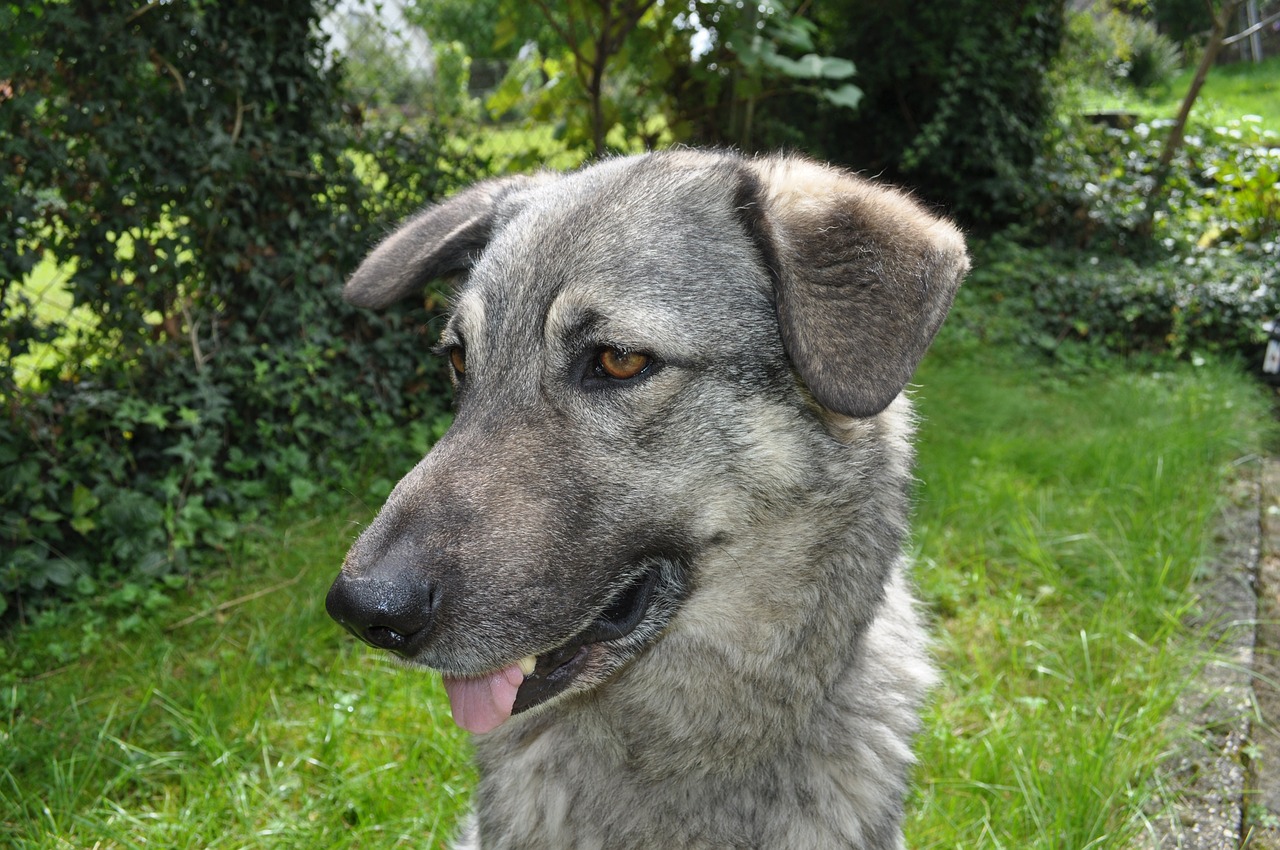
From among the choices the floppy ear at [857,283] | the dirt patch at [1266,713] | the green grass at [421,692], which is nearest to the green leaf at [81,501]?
the green grass at [421,692]

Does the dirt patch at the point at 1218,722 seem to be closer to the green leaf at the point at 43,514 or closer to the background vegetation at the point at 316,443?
the background vegetation at the point at 316,443

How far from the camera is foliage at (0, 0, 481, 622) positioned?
3803 mm

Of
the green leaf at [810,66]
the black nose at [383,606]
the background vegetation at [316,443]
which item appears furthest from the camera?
the green leaf at [810,66]

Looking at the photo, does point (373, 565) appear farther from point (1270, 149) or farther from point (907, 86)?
point (1270, 149)

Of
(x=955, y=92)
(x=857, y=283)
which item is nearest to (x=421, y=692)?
(x=857, y=283)

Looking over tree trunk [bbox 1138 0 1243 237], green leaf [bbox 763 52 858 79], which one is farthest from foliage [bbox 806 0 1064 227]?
green leaf [bbox 763 52 858 79]

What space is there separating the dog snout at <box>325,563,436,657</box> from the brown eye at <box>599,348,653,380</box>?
57 centimetres

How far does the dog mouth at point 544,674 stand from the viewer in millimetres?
1966

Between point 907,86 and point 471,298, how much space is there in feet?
26.8

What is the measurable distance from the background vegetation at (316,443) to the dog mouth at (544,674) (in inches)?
44.3

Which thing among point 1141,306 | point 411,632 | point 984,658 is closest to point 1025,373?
point 1141,306

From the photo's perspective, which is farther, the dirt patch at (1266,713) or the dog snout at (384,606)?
the dirt patch at (1266,713)

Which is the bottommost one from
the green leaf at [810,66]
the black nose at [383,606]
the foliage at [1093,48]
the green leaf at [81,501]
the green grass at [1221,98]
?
the green leaf at [81,501]

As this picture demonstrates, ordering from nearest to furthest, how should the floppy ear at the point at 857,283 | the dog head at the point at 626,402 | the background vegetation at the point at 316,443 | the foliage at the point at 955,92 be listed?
the dog head at the point at 626,402, the floppy ear at the point at 857,283, the background vegetation at the point at 316,443, the foliage at the point at 955,92
